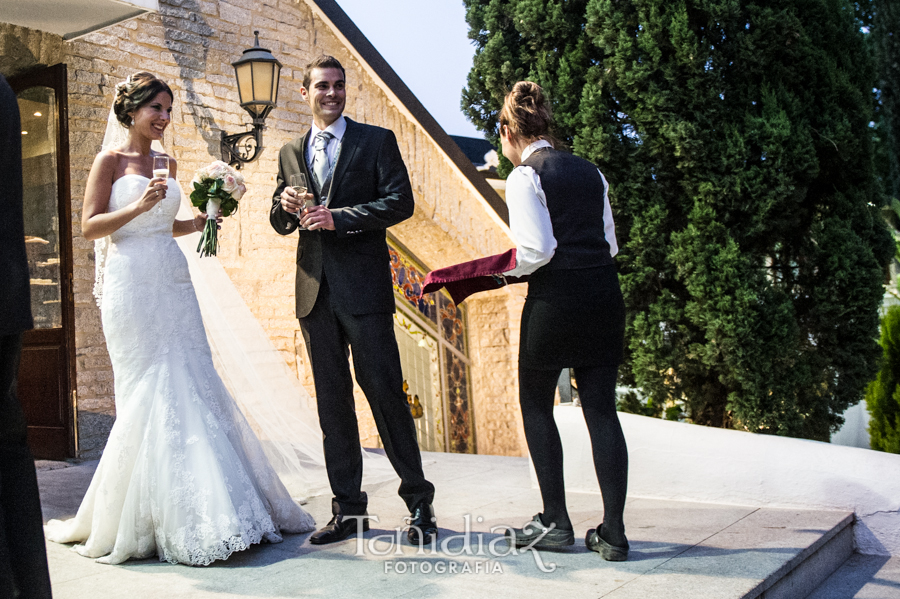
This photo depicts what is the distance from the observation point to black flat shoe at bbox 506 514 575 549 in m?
3.06

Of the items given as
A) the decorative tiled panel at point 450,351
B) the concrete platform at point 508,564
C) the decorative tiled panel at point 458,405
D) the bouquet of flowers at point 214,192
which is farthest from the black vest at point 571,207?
the decorative tiled panel at point 458,405

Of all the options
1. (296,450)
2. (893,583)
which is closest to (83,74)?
(296,450)

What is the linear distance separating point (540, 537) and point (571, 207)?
1.31 metres

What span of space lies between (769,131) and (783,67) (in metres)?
0.71

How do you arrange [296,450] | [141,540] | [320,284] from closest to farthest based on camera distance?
[141,540], [320,284], [296,450]

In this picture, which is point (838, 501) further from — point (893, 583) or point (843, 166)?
point (843, 166)

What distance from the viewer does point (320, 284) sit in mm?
3299

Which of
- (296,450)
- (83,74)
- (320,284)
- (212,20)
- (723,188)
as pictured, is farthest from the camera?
(212,20)

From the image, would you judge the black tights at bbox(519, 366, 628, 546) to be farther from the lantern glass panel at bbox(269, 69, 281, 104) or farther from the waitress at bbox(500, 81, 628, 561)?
the lantern glass panel at bbox(269, 69, 281, 104)

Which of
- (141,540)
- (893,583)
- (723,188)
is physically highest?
(723,188)

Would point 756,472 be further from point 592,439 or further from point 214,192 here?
point 214,192

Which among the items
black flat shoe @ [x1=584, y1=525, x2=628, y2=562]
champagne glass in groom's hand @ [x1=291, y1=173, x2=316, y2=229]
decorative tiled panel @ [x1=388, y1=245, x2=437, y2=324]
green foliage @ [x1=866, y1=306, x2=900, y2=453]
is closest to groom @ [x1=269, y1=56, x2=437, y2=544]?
champagne glass in groom's hand @ [x1=291, y1=173, x2=316, y2=229]

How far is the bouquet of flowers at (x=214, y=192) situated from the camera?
3383 mm

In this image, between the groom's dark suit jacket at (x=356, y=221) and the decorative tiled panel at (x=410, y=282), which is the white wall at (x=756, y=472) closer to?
the groom's dark suit jacket at (x=356, y=221)
